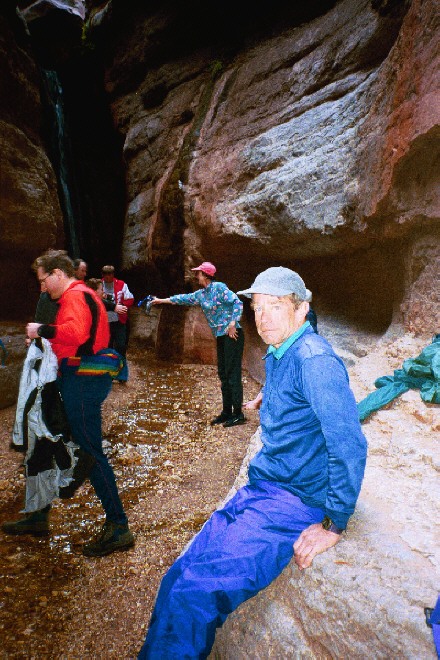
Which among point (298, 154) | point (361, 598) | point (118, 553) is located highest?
point (298, 154)

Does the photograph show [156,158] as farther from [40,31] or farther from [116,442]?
[40,31]

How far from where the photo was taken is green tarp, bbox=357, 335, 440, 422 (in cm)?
321

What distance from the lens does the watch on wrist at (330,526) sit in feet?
4.72

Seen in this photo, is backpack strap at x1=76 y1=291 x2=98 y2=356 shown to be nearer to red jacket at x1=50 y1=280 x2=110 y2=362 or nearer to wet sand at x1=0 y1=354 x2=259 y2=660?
red jacket at x1=50 y1=280 x2=110 y2=362

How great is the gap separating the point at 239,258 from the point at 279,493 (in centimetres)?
694

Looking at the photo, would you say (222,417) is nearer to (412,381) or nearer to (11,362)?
(412,381)

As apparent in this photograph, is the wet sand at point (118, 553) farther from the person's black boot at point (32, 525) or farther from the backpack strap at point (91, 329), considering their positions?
the backpack strap at point (91, 329)

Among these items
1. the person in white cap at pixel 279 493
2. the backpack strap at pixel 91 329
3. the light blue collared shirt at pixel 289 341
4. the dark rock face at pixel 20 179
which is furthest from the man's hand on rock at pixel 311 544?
the dark rock face at pixel 20 179

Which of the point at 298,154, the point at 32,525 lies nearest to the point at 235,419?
the point at 32,525

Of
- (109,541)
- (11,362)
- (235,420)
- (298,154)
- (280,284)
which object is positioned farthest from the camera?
(298,154)

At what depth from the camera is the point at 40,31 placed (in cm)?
1631

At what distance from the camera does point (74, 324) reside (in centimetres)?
251

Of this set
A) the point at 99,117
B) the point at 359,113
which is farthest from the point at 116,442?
the point at 99,117

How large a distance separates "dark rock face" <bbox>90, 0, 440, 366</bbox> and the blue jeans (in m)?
3.75
